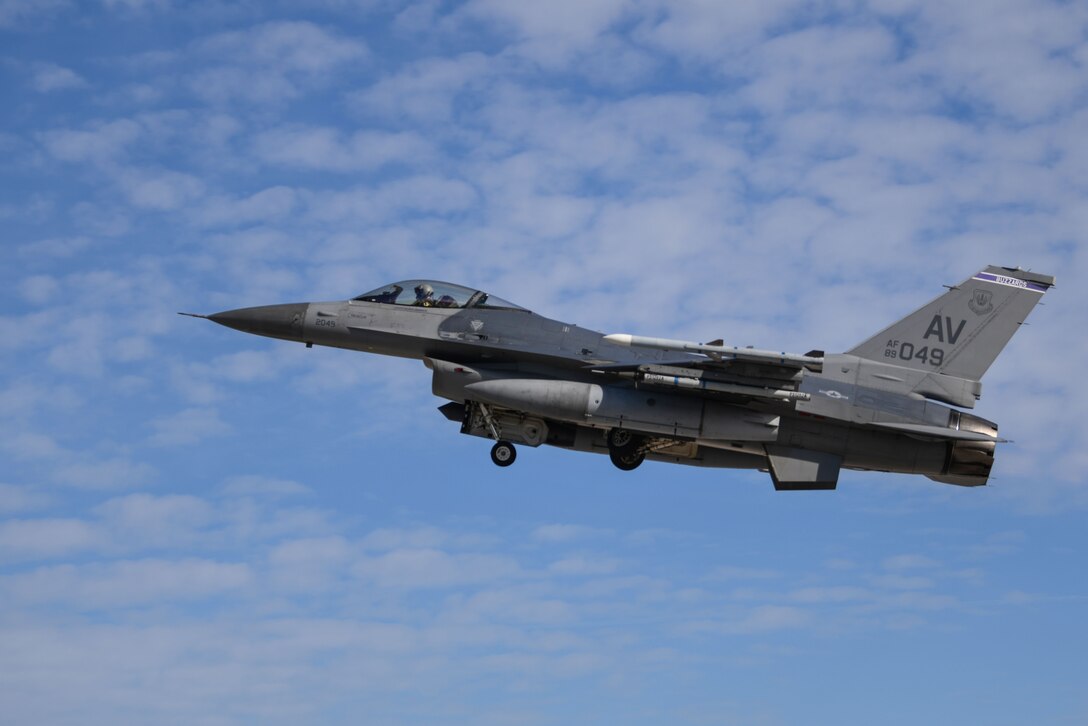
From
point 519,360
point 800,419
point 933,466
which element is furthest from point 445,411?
point 933,466

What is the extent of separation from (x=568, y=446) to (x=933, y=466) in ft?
22.1

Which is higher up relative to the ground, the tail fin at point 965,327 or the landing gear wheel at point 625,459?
the tail fin at point 965,327

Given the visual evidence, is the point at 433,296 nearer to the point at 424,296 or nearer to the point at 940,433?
the point at 424,296

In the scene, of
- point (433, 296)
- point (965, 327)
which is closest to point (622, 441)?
point (433, 296)

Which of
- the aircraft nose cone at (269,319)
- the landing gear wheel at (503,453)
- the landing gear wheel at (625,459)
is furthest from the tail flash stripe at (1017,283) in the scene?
the aircraft nose cone at (269,319)

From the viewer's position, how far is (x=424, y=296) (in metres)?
23.7

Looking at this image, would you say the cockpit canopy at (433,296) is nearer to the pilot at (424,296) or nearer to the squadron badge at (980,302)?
the pilot at (424,296)

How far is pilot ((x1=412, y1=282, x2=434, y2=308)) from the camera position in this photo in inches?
928

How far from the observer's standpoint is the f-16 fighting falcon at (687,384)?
22.2 m

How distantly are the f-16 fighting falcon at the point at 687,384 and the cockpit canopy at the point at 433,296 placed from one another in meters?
0.03

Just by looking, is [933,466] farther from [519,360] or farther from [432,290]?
[432,290]

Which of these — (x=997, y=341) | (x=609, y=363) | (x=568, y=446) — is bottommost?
(x=568, y=446)

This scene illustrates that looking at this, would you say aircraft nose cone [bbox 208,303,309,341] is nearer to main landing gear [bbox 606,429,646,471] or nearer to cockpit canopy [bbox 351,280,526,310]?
cockpit canopy [bbox 351,280,526,310]

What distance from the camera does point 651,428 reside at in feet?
73.9
